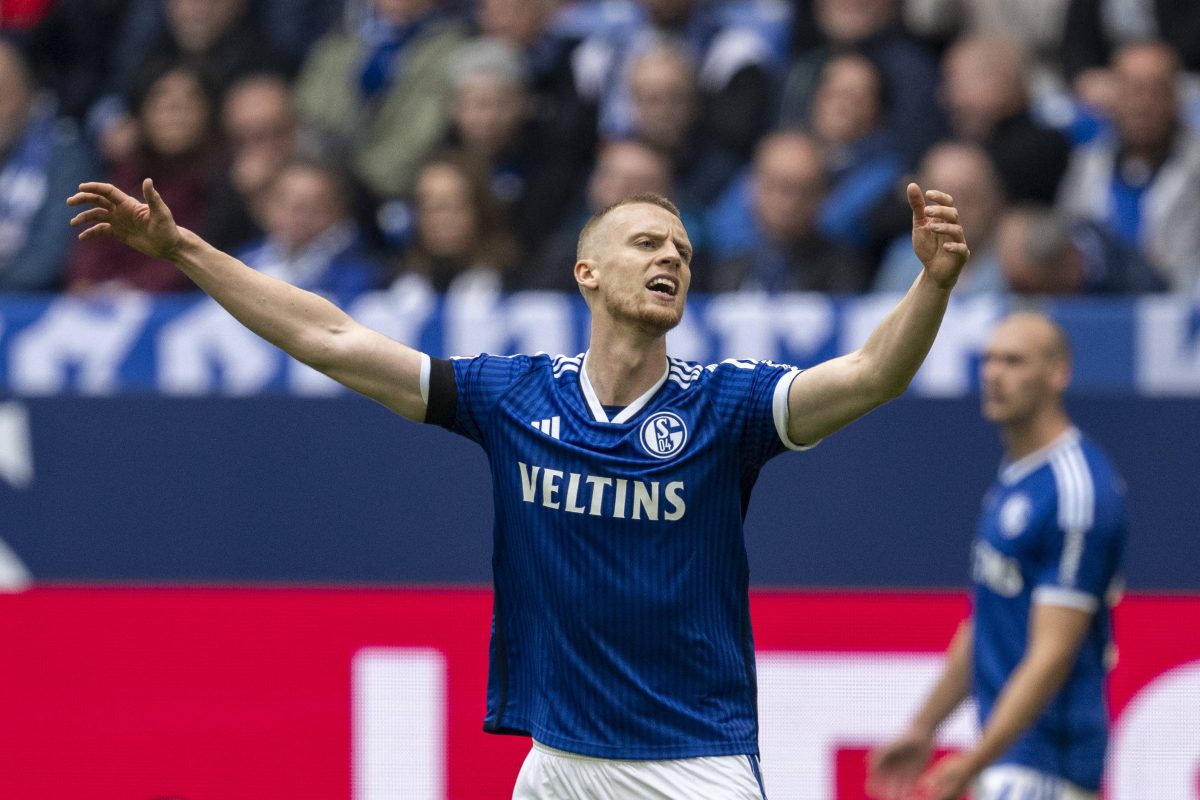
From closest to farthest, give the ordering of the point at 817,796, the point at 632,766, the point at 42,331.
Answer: the point at 632,766 → the point at 817,796 → the point at 42,331

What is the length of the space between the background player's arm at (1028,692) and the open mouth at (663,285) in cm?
172

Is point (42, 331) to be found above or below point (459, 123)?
below

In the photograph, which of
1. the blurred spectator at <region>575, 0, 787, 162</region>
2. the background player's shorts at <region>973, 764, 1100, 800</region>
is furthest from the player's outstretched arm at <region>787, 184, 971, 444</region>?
the blurred spectator at <region>575, 0, 787, 162</region>

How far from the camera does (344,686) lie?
21.9ft

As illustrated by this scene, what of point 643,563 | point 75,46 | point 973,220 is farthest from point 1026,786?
point 75,46

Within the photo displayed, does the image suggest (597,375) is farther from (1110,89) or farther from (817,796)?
(1110,89)

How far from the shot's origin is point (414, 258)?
9492 millimetres

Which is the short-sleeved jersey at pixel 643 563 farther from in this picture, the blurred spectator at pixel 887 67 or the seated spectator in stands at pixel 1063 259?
the blurred spectator at pixel 887 67

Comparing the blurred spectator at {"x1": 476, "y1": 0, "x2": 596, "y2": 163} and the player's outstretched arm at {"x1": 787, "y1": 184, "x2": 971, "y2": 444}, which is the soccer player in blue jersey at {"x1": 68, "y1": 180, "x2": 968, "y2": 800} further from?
the blurred spectator at {"x1": 476, "y1": 0, "x2": 596, "y2": 163}

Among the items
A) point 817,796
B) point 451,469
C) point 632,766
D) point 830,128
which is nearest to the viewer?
point 632,766

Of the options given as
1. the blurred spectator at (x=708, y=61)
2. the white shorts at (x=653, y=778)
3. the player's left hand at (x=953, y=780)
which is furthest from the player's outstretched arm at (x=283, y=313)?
the blurred spectator at (x=708, y=61)

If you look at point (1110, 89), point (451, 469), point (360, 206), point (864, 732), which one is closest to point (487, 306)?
point (451, 469)

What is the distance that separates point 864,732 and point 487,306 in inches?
116

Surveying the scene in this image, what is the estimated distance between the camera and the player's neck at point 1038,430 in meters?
5.87
